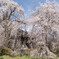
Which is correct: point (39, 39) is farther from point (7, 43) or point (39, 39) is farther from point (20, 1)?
point (20, 1)

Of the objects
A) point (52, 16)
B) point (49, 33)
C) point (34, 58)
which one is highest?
point (52, 16)

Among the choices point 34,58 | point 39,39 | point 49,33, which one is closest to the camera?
point 34,58

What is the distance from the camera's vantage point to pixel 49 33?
509 inches

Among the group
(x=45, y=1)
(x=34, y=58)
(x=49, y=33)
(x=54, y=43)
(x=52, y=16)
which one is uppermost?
(x=45, y=1)

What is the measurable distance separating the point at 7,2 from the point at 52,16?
6402 mm

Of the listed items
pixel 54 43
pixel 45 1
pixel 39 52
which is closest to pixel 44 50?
pixel 39 52

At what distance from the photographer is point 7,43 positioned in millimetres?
14023

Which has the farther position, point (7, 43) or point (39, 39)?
point (7, 43)

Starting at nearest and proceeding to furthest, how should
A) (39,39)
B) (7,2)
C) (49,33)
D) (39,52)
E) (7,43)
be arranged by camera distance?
(39,52) < (39,39) < (49,33) < (7,43) < (7,2)

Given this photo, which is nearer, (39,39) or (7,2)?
(39,39)

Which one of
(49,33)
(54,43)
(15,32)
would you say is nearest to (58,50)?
(54,43)

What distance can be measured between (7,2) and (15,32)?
456 cm

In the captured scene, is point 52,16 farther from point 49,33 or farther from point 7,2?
point 7,2

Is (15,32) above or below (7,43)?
→ above
